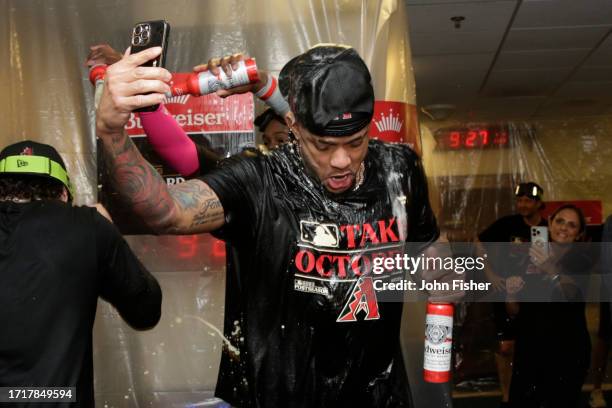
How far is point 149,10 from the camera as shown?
3402mm

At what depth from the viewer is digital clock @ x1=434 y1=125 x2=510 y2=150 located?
366 inches

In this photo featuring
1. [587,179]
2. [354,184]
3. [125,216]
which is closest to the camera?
[354,184]

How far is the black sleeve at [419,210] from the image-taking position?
2.24m

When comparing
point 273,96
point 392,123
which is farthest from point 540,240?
point 273,96

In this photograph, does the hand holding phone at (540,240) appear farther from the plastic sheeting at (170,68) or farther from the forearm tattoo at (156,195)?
the forearm tattoo at (156,195)

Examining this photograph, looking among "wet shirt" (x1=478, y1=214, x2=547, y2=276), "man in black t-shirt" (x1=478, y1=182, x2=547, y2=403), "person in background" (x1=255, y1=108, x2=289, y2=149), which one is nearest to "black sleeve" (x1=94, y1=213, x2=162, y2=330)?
"person in background" (x1=255, y1=108, x2=289, y2=149)

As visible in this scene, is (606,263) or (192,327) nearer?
(192,327)

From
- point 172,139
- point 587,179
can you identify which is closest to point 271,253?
point 172,139

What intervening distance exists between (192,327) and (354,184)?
1.53m

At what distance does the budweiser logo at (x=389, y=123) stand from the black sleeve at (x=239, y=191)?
1.24 metres

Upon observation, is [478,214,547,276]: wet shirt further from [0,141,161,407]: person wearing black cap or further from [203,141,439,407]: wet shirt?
[0,141,161,407]: person wearing black cap

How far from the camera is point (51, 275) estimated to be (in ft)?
6.71

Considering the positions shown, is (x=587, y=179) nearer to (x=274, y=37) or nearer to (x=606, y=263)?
(x=606, y=263)

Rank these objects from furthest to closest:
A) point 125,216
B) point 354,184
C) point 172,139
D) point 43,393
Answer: point 125,216, point 172,139, point 354,184, point 43,393
